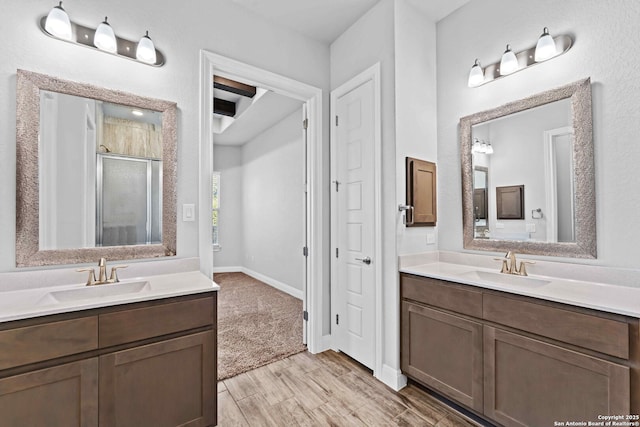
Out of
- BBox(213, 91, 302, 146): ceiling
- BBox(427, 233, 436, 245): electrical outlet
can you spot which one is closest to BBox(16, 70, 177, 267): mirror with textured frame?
BBox(427, 233, 436, 245): electrical outlet

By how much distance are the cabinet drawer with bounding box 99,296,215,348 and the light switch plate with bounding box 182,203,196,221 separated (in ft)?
2.26

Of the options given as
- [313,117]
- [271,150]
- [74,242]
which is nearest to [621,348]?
[313,117]

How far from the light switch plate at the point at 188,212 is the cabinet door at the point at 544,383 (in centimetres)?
203

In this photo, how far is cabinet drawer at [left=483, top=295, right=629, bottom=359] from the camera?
48.7 inches

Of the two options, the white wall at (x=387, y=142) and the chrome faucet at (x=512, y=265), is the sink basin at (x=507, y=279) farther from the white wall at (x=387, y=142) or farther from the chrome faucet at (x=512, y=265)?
the white wall at (x=387, y=142)

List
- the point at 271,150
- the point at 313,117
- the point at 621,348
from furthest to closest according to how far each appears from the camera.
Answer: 1. the point at 271,150
2. the point at 313,117
3. the point at 621,348

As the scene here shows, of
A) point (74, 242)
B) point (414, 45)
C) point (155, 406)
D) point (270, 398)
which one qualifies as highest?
point (414, 45)

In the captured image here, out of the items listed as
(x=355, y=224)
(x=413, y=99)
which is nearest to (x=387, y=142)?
(x=413, y=99)

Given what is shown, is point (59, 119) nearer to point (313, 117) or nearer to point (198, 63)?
Result: point (198, 63)

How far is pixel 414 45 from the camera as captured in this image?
2307 millimetres

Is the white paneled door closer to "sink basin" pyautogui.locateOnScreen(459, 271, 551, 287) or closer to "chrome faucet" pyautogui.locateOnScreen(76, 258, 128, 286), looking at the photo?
"sink basin" pyautogui.locateOnScreen(459, 271, 551, 287)

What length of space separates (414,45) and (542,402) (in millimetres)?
2489

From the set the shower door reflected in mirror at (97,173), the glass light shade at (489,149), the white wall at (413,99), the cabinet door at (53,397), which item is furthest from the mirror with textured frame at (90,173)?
the glass light shade at (489,149)

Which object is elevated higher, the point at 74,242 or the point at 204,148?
the point at 204,148
